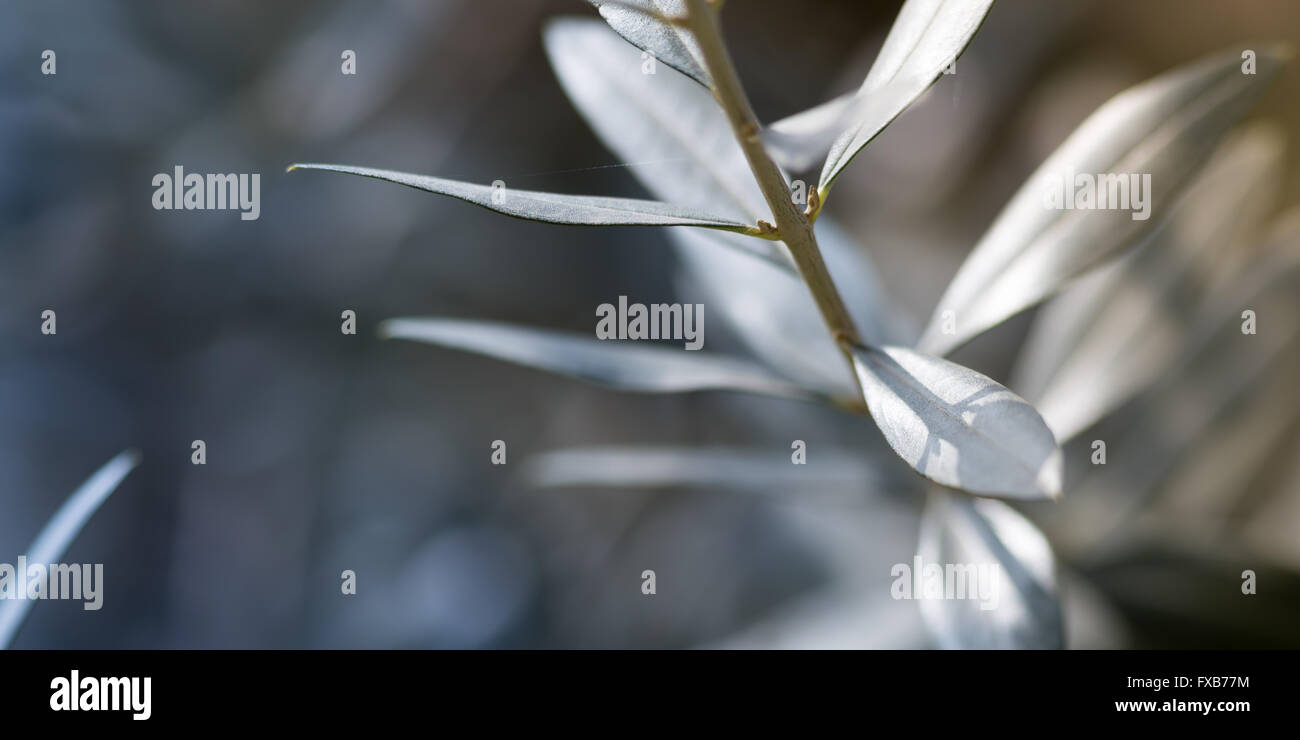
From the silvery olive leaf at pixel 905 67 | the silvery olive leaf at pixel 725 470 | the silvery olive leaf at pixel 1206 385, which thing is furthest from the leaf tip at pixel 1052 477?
the silvery olive leaf at pixel 1206 385

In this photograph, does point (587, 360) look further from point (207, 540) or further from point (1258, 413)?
point (207, 540)

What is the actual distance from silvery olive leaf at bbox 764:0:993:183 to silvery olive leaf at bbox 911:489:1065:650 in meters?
0.24

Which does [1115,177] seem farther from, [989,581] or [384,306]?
[384,306]

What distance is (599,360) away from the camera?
567mm

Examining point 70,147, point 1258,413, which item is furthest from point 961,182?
point 70,147

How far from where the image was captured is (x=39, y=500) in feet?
3.45

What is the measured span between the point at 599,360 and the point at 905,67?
242mm

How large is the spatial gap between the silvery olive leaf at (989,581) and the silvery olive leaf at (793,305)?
0.34ft

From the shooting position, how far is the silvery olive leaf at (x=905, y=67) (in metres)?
0.40

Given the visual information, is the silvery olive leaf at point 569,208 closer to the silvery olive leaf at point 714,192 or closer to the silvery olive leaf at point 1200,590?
the silvery olive leaf at point 714,192

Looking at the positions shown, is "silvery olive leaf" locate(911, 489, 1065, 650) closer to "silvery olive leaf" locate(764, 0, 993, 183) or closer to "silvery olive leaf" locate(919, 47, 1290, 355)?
"silvery olive leaf" locate(919, 47, 1290, 355)

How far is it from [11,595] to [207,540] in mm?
594

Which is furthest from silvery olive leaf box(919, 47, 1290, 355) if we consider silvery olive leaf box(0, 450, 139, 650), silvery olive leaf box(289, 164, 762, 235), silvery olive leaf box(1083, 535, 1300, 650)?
silvery olive leaf box(0, 450, 139, 650)

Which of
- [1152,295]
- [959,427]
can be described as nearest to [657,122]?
[959,427]
